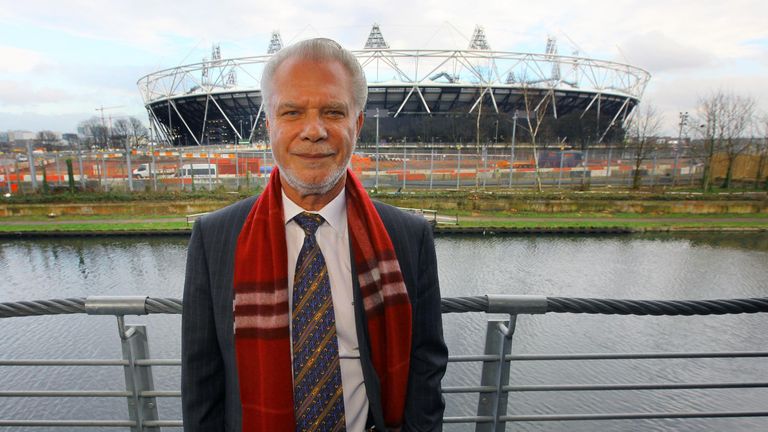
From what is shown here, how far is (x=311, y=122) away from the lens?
39.0 inches

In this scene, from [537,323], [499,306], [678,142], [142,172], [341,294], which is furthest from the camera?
[678,142]

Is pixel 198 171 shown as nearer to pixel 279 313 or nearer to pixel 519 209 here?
pixel 519 209

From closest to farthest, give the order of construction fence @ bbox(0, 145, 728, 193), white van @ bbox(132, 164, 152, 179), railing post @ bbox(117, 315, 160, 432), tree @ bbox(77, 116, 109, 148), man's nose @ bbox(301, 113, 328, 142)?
1. man's nose @ bbox(301, 113, 328, 142)
2. railing post @ bbox(117, 315, 160, 432)
3. construction fence @ bbox(0, 145, 728, 193)
4. white van @ bbox(132, 164, 152, 179)
5. tree @ bbox(77, 116, 109, 148)

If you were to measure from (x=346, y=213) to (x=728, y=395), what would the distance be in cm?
726

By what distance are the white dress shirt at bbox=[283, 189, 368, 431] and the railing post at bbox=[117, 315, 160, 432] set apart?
76 centimetres

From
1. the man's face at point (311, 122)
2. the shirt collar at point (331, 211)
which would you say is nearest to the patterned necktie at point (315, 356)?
the shirt collar at point (331, 211)

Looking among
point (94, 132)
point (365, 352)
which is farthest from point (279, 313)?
point (94, 132)

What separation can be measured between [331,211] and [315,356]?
0.37m

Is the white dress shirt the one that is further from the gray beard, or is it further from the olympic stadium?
the olympic stadium

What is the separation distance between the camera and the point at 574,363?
21.1 feet

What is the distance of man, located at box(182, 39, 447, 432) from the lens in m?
1.01

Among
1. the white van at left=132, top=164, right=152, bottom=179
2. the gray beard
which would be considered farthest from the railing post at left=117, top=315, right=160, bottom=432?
the white van at left=132, top=164, right=152, bottom=179

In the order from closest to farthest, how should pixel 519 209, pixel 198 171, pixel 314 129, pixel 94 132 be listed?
pixel 314 129, pixel 519 209, pixel 198 171, pixel 94 132

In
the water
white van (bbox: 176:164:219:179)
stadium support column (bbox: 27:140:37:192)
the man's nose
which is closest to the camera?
the man's nose
